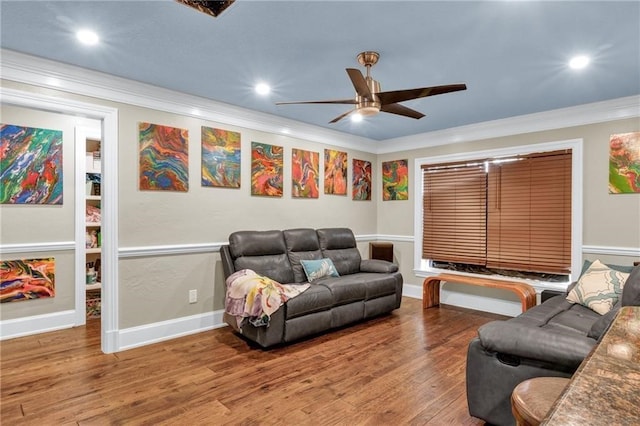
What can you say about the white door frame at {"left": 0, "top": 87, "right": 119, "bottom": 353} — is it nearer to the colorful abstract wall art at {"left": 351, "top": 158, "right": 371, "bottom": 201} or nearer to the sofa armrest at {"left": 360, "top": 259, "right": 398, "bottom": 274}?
the sofa armrest at {"left": 360, "top": 259, "right": 398, "bottom": 274}

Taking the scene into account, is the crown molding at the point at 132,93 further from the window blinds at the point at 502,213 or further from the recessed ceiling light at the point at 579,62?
the recessed ceiling light at the point at 579,62

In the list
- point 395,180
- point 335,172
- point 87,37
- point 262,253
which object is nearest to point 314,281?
point 262,253

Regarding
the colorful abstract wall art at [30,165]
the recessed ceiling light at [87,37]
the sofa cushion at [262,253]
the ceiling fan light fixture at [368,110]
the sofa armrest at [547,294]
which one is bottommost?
the sofa armrest at [547,294]

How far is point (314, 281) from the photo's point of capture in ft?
13.1

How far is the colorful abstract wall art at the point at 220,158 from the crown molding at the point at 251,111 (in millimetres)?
172

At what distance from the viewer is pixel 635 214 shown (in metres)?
3.58

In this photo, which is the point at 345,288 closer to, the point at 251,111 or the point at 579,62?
the point at 251,111

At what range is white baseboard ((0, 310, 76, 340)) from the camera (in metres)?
3.51

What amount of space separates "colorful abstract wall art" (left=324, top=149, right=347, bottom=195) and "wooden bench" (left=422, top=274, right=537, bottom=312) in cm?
185

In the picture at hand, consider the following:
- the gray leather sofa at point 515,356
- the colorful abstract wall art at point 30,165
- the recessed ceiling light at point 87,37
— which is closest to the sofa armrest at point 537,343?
the gray leather sofa at point 515,356

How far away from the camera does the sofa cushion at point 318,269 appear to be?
4.07m

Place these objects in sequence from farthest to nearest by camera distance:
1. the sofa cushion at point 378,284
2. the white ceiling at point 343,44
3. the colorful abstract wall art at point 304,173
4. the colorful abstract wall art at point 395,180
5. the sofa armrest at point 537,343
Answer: the colorful abstract wall art at point 395,180 → the colorful abstract wall art at point 304,173 → the sofa cushion at point 378,284 → the white ceiling at point 343,44 → the sofa armrest at point 537,343

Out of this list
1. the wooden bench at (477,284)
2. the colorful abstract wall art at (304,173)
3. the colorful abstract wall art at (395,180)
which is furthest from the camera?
the colorful abstract wall art at (395,180)

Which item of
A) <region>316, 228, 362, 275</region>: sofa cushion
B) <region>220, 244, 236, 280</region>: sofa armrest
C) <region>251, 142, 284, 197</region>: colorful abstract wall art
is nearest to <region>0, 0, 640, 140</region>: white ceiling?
<region>251, 142, 284, 197</region>: colorful abstract wall art
